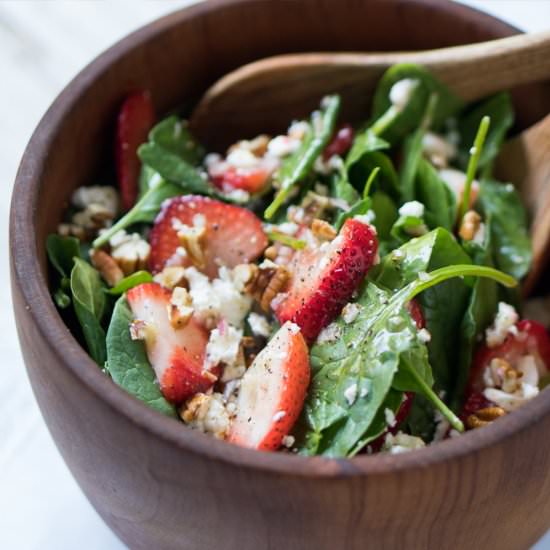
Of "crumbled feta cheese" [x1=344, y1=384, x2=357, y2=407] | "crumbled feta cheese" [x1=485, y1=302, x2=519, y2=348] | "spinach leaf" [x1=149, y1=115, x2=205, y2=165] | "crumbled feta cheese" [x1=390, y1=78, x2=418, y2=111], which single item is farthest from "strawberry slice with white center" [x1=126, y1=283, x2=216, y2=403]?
"crumbled feta cheese" [x1=390, y1=78, x2=418, y2=111]

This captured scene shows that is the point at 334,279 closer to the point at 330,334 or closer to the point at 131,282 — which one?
the point at 330,334

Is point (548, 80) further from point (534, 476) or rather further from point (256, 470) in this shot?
point (256, 470)

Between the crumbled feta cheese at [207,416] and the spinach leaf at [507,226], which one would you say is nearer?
the crumbled feta cheese at [207,416]

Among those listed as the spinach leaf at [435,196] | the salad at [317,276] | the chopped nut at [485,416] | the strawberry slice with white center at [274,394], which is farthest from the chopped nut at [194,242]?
the chopped nut at [485,416]

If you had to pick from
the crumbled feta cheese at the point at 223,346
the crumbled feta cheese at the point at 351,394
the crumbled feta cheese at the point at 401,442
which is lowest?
the crumbled feta cheese at the point at 401,442

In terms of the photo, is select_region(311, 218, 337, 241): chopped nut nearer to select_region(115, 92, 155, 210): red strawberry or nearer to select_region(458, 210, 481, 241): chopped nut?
select_region(458, 210, 481, 241): chopped nut

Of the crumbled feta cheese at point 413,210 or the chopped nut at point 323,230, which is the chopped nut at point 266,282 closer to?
the chopped nut at point 323,230

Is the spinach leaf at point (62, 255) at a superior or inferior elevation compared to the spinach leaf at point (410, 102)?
inferior
